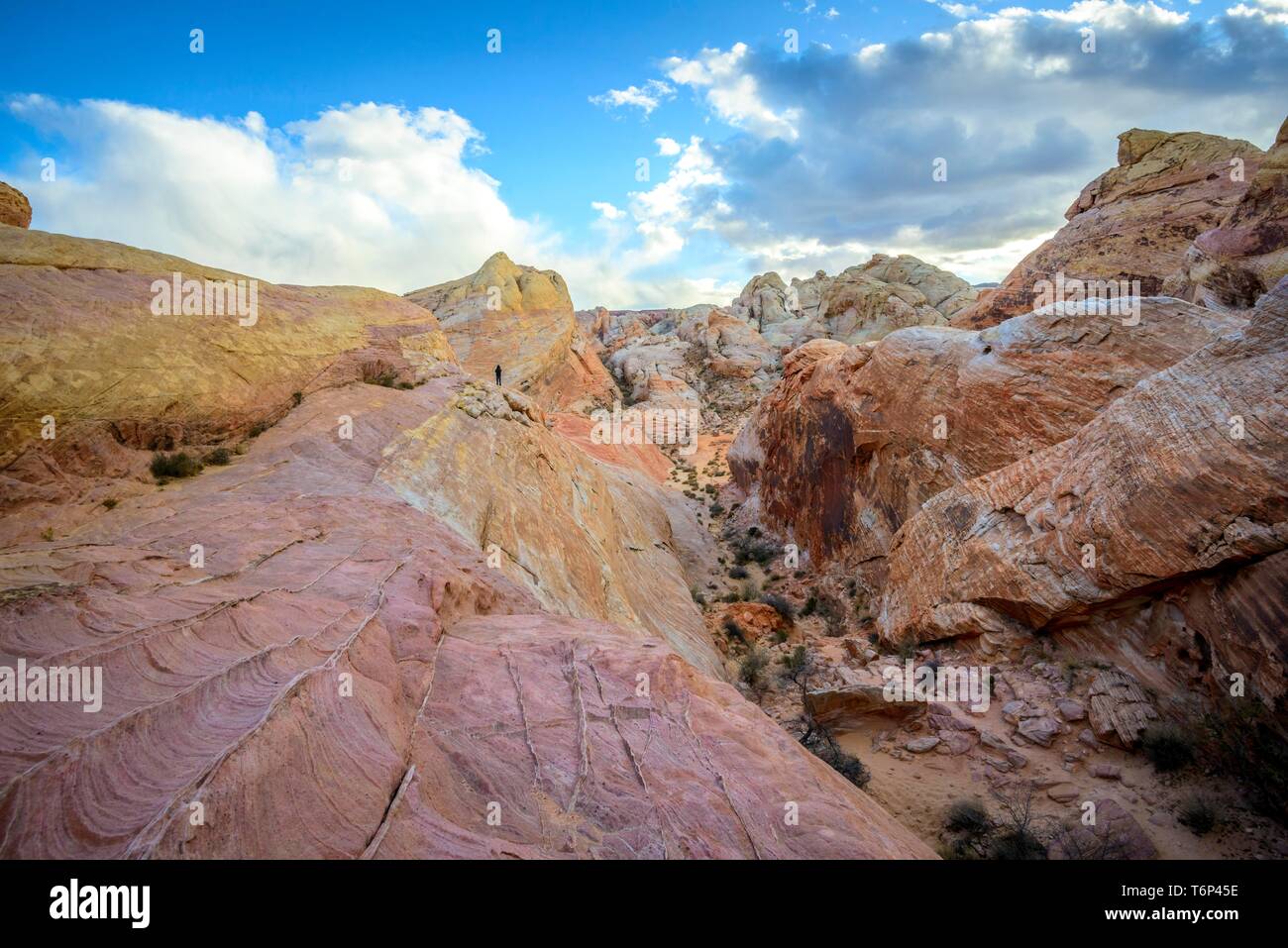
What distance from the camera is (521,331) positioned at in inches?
1722

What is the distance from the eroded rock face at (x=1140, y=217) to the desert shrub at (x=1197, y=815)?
27088 mm

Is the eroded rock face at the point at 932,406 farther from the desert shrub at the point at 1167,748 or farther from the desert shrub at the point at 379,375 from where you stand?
the desert shrub at the point at 379,375

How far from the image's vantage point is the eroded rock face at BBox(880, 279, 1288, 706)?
7797mm

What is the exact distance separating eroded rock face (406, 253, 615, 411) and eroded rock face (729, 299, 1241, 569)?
22989 millimetres

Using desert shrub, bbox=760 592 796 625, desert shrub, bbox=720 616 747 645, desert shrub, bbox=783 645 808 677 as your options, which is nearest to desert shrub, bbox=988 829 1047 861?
desert shrub, bbox=783 645 808 677

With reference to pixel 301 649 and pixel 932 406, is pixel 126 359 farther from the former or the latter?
pixel 932 406

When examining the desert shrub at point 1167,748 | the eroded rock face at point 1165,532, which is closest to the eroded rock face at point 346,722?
the desert shrub at point 1167,748

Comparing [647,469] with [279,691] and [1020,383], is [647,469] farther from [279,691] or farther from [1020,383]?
[279,691]

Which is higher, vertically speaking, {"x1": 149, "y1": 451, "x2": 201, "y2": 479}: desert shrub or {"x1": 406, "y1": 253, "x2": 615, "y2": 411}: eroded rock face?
{"x1": 406, "y1": 253, "x2": 615, "y2": 411}: eroded rock face

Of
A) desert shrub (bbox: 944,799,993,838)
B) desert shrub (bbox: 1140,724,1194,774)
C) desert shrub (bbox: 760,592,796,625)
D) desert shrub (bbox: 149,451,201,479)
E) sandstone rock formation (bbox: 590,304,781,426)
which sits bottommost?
desert shrub (bbox: 944,799,993,838)

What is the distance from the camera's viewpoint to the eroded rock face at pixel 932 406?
12797mm

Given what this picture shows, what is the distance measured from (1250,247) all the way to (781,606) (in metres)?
19.2

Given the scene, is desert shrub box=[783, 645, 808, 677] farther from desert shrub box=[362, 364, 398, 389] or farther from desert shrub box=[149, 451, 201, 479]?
desert shrub box=[149, 451, 201, 479]
